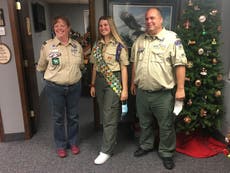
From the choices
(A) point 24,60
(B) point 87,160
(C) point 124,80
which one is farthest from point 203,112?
(A) point 24,60

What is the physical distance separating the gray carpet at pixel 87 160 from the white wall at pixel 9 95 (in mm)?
215

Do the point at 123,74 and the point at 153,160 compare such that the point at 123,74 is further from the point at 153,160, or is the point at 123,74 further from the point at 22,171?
the point at 22,171

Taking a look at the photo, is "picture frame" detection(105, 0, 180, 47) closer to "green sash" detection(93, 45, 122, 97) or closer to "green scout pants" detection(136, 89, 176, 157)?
"green sash" detection(93, 45, 122, 97)

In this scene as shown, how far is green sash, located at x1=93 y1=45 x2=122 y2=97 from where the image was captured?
81.9 inches

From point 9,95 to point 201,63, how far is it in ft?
7.02

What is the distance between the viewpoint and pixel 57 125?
225 cm

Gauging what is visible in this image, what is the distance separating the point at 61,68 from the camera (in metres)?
2.02

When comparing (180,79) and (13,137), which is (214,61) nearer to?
(180,79)

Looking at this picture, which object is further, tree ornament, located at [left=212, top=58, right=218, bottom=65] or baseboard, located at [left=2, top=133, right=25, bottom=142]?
baseboard, located at [left=2, top=133, right=25, bottom=142]

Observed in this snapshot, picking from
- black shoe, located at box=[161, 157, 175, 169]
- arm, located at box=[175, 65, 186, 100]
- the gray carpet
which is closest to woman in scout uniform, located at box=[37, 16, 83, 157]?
the gray carpet

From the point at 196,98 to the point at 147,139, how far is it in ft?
2.21

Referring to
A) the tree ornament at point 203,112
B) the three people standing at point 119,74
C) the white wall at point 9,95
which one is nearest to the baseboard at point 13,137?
the white wall at point 9,95

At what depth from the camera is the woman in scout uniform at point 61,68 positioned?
78.8 inches

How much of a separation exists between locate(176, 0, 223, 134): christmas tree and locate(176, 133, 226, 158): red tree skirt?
0.23m
